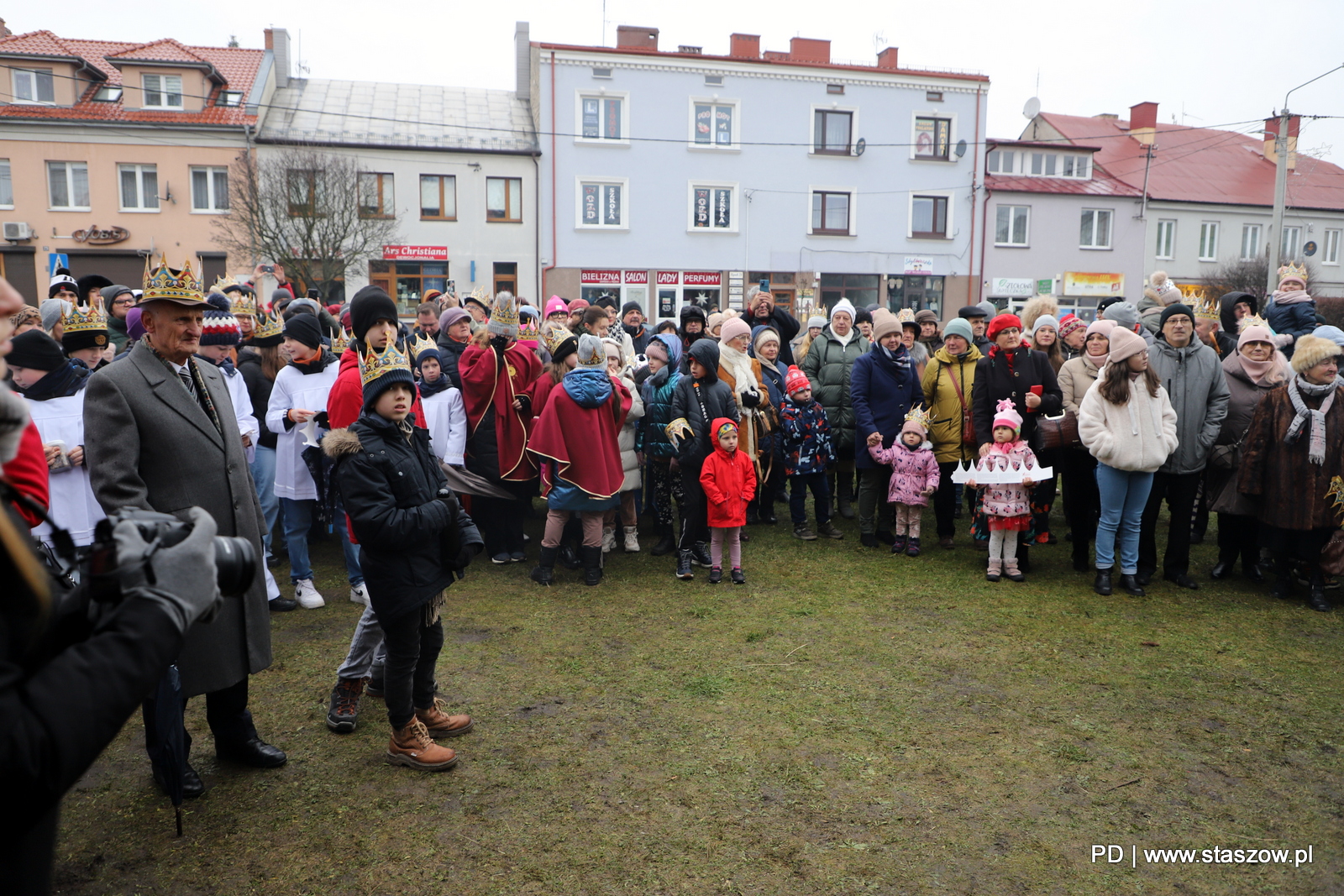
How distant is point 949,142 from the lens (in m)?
33.1

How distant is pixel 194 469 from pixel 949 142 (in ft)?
112

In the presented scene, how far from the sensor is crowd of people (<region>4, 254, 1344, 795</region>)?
4020 mm

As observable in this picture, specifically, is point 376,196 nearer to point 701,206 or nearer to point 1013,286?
point 701,206

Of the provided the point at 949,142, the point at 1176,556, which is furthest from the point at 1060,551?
the point at 949,142

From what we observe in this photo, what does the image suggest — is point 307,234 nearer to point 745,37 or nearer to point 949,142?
point 745,37

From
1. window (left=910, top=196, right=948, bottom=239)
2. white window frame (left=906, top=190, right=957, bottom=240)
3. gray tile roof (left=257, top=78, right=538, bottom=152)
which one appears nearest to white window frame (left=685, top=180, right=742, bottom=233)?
gray tile roof (left=257, top=78, right=538, bottom=152)

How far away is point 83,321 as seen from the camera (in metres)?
5.60

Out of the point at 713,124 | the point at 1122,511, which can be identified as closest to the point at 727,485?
the point at 1122,511

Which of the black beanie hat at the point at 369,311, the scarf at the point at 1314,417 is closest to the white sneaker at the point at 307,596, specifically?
the black beanie hat at the point at 369,311

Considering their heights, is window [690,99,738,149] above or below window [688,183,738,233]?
above

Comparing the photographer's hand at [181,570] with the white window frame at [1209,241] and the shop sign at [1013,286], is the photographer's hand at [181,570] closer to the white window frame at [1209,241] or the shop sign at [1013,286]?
the shop sign at [1013,286]

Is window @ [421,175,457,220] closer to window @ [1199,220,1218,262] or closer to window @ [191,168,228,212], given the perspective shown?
window @ [191,168,228,212]

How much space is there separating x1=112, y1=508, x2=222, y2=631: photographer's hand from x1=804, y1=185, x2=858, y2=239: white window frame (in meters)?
32.1

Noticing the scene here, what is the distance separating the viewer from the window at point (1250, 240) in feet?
122
